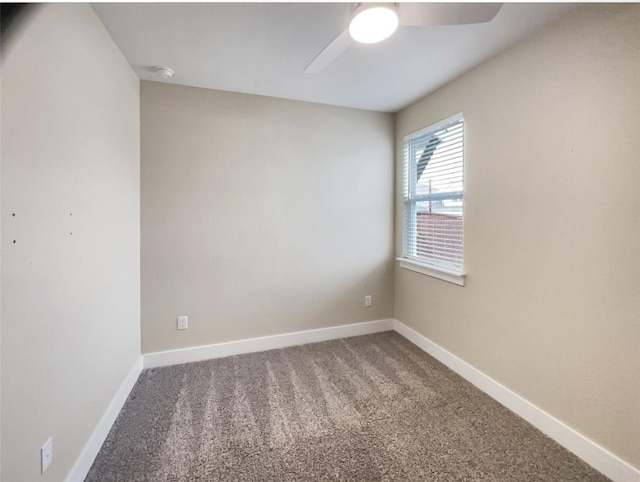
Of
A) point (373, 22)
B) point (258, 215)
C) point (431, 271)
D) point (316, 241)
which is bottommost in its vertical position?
point (431, 271)

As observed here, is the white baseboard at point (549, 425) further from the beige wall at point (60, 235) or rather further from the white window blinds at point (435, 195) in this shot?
the beige wall at point (60, 235)

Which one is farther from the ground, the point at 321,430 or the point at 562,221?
the point at 562,221

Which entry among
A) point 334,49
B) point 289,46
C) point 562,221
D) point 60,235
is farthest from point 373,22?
point 60,235

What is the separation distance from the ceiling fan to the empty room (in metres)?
0.01

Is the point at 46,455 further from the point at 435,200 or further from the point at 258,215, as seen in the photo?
the point at 435,200

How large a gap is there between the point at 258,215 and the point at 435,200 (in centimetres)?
164

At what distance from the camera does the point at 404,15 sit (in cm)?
123

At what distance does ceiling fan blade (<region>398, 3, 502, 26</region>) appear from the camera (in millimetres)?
1134

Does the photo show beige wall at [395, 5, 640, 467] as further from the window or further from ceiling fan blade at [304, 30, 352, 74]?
ceiling fan blade at [304, 30, 352, 74]

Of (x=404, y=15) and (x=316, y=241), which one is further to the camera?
(x=316, y=241)

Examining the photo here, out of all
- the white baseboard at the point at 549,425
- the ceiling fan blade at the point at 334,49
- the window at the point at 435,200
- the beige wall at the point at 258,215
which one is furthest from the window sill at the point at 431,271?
the ceiling fan blade at the point at 334,49

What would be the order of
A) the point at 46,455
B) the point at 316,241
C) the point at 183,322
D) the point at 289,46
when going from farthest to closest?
the point at 316,241, the point at 183,322, the point at 289,46, the point at 46,455

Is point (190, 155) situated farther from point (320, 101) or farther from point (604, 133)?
point (604, 133)

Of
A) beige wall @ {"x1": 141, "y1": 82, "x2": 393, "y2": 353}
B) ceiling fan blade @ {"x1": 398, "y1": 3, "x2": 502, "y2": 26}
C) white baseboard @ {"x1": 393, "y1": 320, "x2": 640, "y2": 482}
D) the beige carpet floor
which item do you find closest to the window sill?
beige wall @ {"x1": 141, "y1": 82, "x2": 393, "y2": 353}
